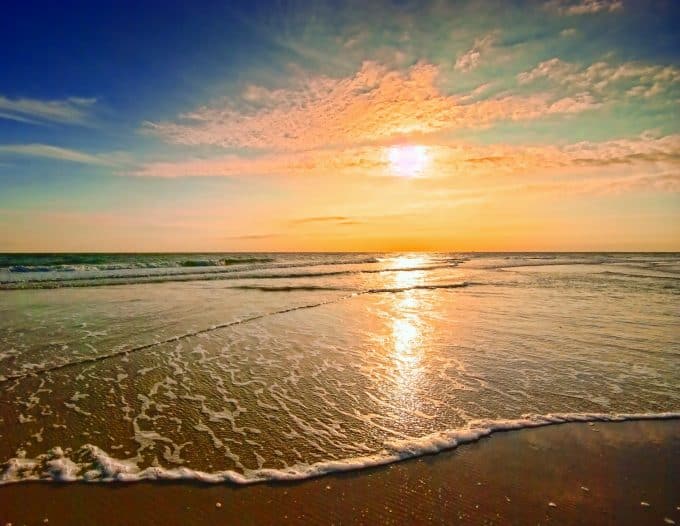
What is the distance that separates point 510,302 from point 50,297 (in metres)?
21.4

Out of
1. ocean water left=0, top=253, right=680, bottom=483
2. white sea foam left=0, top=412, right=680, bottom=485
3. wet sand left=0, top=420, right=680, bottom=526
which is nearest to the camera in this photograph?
wet sand left=0, top=420, right=680, bottom=526

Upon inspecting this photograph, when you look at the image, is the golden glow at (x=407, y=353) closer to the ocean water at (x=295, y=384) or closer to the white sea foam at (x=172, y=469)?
the ocean water at (x=295, y=384)

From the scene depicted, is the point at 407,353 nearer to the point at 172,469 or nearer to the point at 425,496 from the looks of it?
the point at 425,496

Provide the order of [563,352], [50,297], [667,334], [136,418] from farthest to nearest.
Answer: [50,297]
[667,334]
[563,352]
[136,418]

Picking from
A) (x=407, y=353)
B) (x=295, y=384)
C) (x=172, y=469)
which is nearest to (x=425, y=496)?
(x=172, y=469)

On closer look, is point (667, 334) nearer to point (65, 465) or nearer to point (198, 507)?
point (198, 507)

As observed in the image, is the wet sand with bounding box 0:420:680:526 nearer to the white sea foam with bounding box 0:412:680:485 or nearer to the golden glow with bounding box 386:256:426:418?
the white sea foam with bounding box 0:412:680:485

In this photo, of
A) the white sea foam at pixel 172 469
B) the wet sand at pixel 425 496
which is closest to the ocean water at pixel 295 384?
the white sea foam at pixel 172 469

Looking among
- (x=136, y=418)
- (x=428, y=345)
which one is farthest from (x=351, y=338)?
(x=136, y=418)

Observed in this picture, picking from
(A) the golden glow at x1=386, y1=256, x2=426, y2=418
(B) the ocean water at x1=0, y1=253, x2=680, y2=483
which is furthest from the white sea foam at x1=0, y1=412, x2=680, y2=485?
(A) the golden glow at x1=386, y1=256, x2=426, y2=418

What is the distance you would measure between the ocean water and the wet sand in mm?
249

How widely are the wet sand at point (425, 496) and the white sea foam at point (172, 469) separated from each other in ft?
0.35

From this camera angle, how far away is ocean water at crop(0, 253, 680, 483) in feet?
15.9

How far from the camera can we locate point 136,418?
5.86 metres
